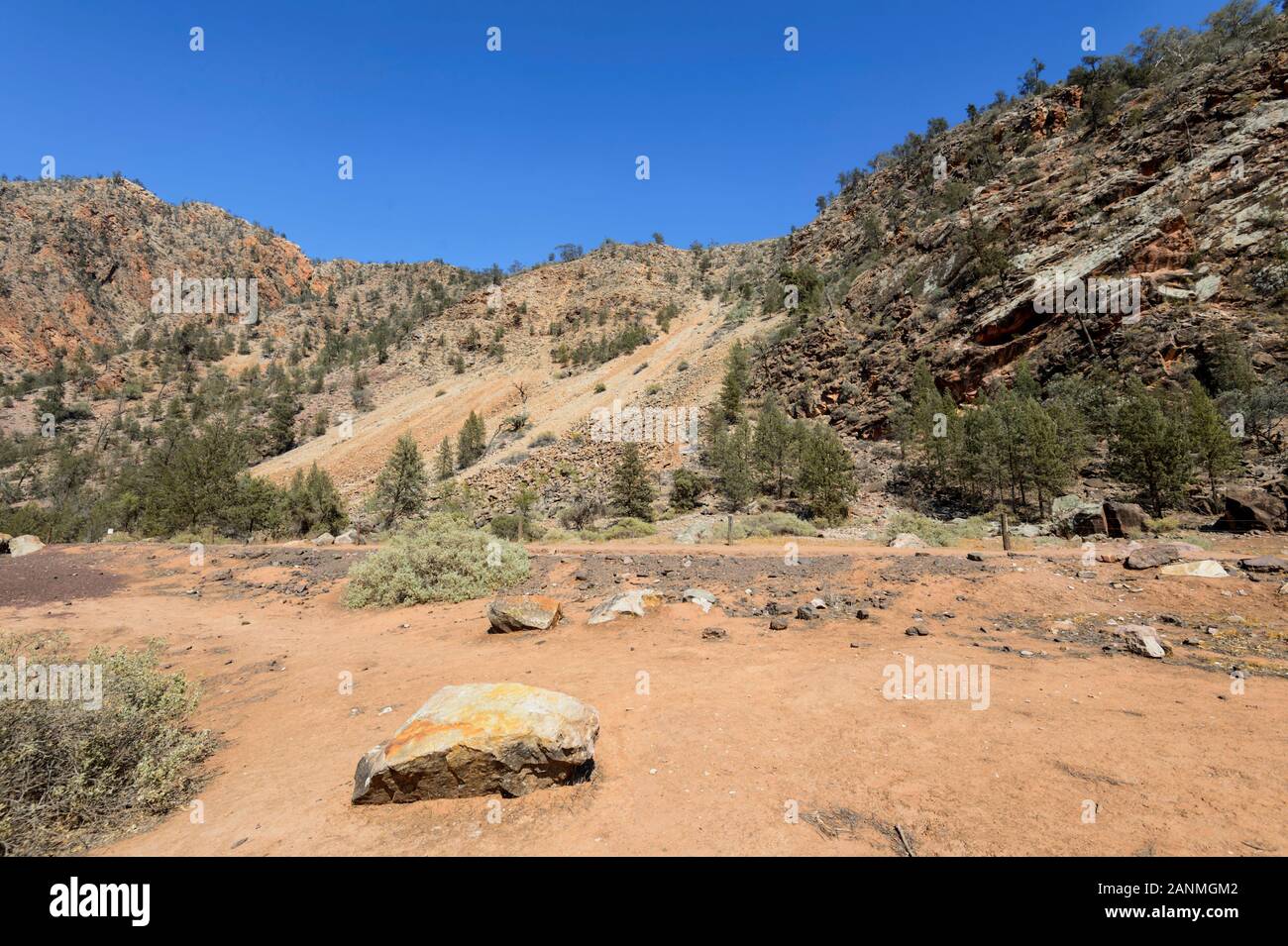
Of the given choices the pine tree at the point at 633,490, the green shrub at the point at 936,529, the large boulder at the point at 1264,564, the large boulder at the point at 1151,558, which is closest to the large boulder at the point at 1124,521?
the green shrub at the point at 936,529

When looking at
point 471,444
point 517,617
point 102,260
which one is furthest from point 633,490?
point 102,260

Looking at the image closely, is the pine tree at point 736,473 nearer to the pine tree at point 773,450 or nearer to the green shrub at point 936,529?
the pine tree at point 773,450

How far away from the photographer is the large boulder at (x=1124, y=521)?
15.2 m

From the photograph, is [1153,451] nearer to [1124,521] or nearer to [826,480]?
[1124,521]

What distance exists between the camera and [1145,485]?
18766mm

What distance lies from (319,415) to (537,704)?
55287 millimetres

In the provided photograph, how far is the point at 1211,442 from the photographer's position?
682 inches

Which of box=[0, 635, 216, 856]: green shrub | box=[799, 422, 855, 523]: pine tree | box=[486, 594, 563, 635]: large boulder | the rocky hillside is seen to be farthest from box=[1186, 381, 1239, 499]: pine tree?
box=[0, 635, 216, 856]: green shrub

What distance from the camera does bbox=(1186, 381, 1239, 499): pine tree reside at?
17.2 metres

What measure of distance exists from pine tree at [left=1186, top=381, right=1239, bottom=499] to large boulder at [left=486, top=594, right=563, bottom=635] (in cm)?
2161

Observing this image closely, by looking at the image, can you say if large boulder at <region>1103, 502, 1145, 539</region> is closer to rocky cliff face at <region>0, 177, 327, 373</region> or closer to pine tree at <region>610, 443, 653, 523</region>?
pine tree at <region>610, 443, 653, 523</region>

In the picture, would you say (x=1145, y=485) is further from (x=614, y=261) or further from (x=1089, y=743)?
(x=614, y=261)

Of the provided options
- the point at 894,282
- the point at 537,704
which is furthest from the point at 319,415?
the point at 537,704

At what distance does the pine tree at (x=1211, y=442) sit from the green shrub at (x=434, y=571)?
857 inches
